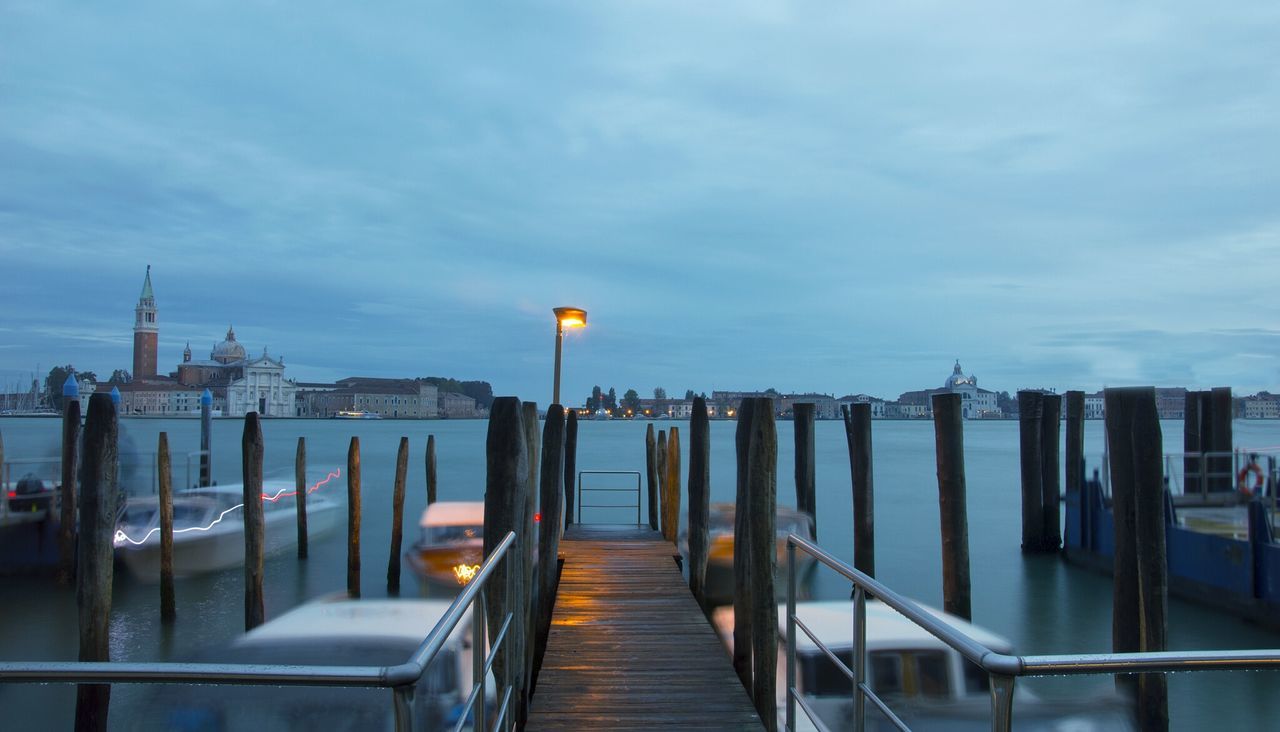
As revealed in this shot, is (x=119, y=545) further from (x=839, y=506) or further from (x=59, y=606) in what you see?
(x=839, y=506)

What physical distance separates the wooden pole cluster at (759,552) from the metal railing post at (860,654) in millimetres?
1894

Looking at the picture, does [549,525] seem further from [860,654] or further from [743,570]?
[860,654]

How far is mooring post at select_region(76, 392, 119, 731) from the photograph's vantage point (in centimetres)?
687

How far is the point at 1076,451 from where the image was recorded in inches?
656

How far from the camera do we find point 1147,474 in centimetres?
668

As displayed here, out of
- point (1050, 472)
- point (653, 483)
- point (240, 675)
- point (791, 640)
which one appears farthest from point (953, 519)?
point (1050, 472)

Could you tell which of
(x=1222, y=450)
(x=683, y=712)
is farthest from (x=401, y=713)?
(x=1222, y=450)

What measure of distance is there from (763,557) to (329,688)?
2762 millimetres

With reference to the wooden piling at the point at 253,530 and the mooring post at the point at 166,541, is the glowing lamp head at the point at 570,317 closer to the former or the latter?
the wooden piling at the point at 253,530

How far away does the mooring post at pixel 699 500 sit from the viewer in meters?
9.81

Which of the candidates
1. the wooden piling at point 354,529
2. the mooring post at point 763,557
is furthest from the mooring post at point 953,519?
the wooden piling at point 354,529

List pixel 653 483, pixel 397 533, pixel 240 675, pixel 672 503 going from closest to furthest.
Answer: pixel 240 675 → pixel 672 503 → pixel 397 533 → pixel 653 483

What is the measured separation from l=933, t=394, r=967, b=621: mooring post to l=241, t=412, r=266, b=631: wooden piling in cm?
765

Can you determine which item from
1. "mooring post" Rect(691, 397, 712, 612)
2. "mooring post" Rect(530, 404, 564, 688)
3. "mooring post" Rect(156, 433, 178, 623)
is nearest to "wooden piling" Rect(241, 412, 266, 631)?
"mooring post" Rect(156, 433, 178, 623)
